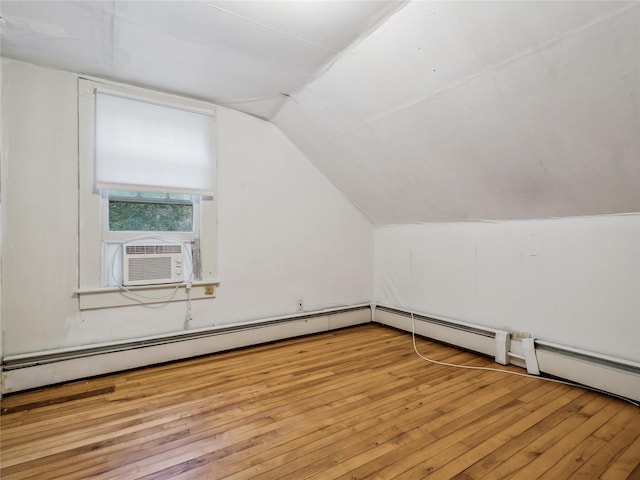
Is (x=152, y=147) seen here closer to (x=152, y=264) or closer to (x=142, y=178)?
(x=142, y=178)

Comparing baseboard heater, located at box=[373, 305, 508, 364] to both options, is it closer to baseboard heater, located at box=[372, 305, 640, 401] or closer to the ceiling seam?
baseboard heater, located at box=[372, 305, 640, 401]

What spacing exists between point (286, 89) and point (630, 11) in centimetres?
211

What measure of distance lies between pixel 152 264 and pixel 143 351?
0.71 metres

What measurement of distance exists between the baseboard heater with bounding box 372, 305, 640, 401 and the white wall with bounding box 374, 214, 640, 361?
0.28 feet

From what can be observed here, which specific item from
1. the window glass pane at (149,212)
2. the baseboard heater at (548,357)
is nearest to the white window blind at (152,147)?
the window glass pane at (149,212)

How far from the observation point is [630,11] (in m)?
1.34

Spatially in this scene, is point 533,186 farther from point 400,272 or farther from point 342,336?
point 342,336

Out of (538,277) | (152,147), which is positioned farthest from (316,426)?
(152,147)

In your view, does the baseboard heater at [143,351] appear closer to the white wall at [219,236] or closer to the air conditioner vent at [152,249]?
the white wall at [219,236]

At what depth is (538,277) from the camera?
257cm

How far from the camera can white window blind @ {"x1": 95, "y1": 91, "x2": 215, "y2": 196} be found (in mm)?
2506

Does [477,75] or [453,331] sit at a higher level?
[477,75]

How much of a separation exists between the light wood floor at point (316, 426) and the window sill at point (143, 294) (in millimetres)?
559

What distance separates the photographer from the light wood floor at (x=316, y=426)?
1.49 meters
